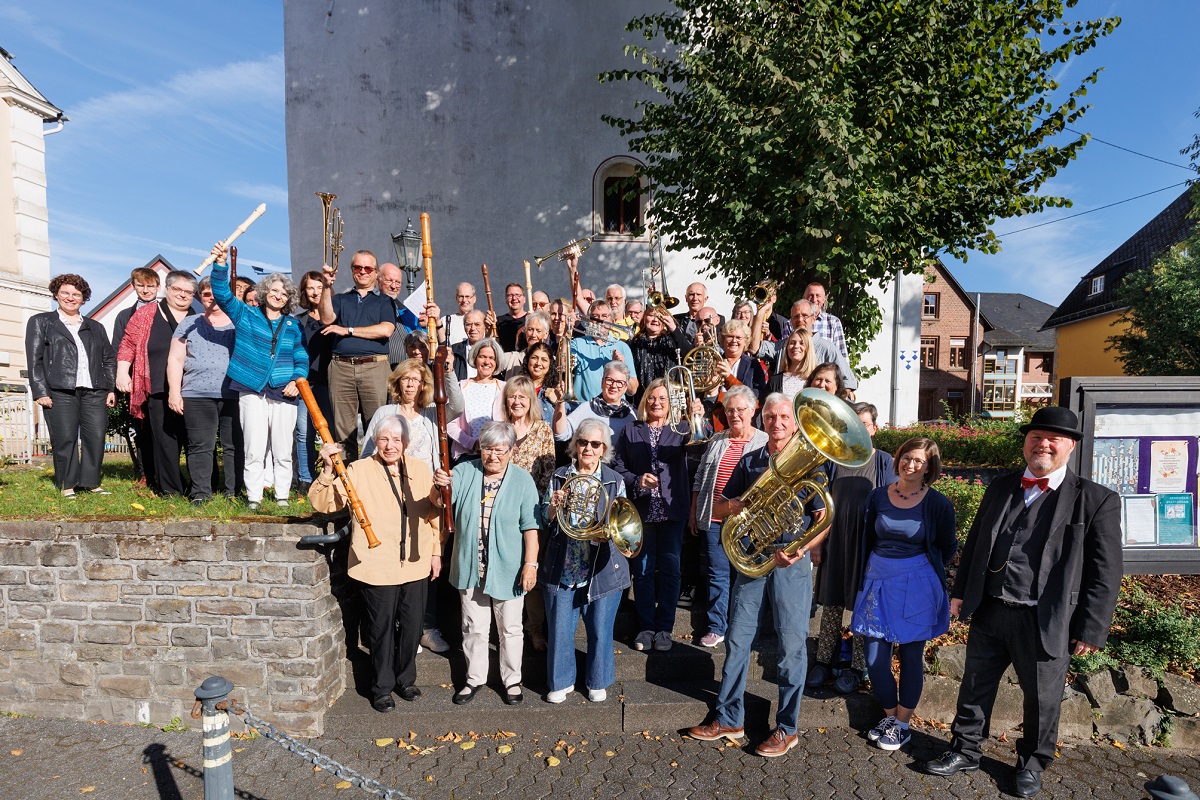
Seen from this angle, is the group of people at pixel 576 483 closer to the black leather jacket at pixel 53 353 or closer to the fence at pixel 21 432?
the black leather jacket at pixel 53 353

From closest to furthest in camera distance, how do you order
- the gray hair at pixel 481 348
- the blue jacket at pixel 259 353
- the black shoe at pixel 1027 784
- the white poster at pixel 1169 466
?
the black shoe at pixel 1027 784, the white poster at pixel 1169 466, the blue jacket at pixel 259 353, the gray hair at pixel 481 348

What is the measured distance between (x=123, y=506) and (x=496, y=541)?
3.42 meters

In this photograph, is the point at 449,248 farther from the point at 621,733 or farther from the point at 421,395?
the point at 621,733

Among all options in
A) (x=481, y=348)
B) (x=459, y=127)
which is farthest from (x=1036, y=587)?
(x=459, y=127)

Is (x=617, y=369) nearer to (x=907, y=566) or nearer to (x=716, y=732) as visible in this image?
(x=907, y=566)

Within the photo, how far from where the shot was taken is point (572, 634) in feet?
16.7

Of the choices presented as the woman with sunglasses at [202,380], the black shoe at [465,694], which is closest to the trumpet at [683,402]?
the black shoe at [465,694]

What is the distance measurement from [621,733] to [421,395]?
288 cm

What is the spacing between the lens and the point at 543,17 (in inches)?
587

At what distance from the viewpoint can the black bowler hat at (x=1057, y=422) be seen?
13.5 ft

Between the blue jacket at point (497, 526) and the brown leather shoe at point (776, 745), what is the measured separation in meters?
1.91

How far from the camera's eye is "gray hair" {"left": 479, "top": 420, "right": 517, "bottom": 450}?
484cm

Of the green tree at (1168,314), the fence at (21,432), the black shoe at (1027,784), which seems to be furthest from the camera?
the green tree at (1168,314)

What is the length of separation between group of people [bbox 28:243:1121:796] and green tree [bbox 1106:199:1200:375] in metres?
15.1
